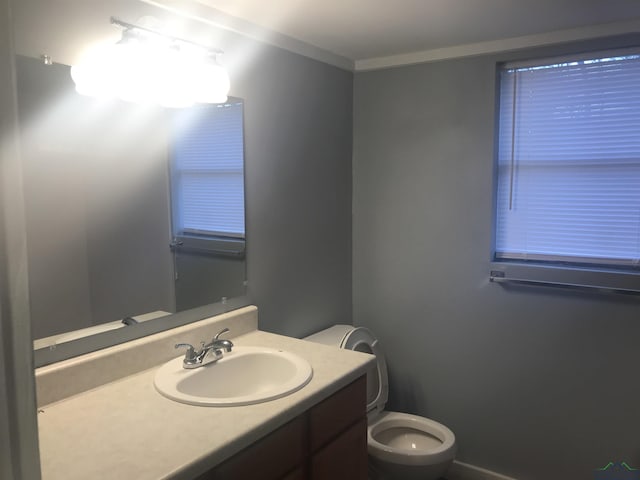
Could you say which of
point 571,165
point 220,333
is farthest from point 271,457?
point 571,165

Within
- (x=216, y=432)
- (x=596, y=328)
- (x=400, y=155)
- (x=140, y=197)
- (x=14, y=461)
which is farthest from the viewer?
(x=400, y=155)

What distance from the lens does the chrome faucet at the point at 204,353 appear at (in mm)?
1762

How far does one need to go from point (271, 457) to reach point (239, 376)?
48 centimetres

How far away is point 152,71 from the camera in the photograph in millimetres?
1750

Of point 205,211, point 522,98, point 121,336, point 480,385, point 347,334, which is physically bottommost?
point 480,385

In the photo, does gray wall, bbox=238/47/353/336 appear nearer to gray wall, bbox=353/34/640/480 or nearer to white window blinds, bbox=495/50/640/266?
gray wall, bbox=353/34/640/480

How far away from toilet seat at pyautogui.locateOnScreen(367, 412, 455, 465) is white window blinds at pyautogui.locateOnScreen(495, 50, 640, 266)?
2.86 feet

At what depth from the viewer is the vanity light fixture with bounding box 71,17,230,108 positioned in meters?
1.62

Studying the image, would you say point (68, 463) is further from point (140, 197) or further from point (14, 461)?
point (140, 197)

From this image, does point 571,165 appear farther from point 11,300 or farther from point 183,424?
point 11,300

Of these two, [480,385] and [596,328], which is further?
[480,385]

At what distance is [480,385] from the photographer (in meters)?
2.62

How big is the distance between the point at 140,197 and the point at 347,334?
3.84 ft

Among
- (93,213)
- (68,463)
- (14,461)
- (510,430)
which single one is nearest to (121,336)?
(93,213)
